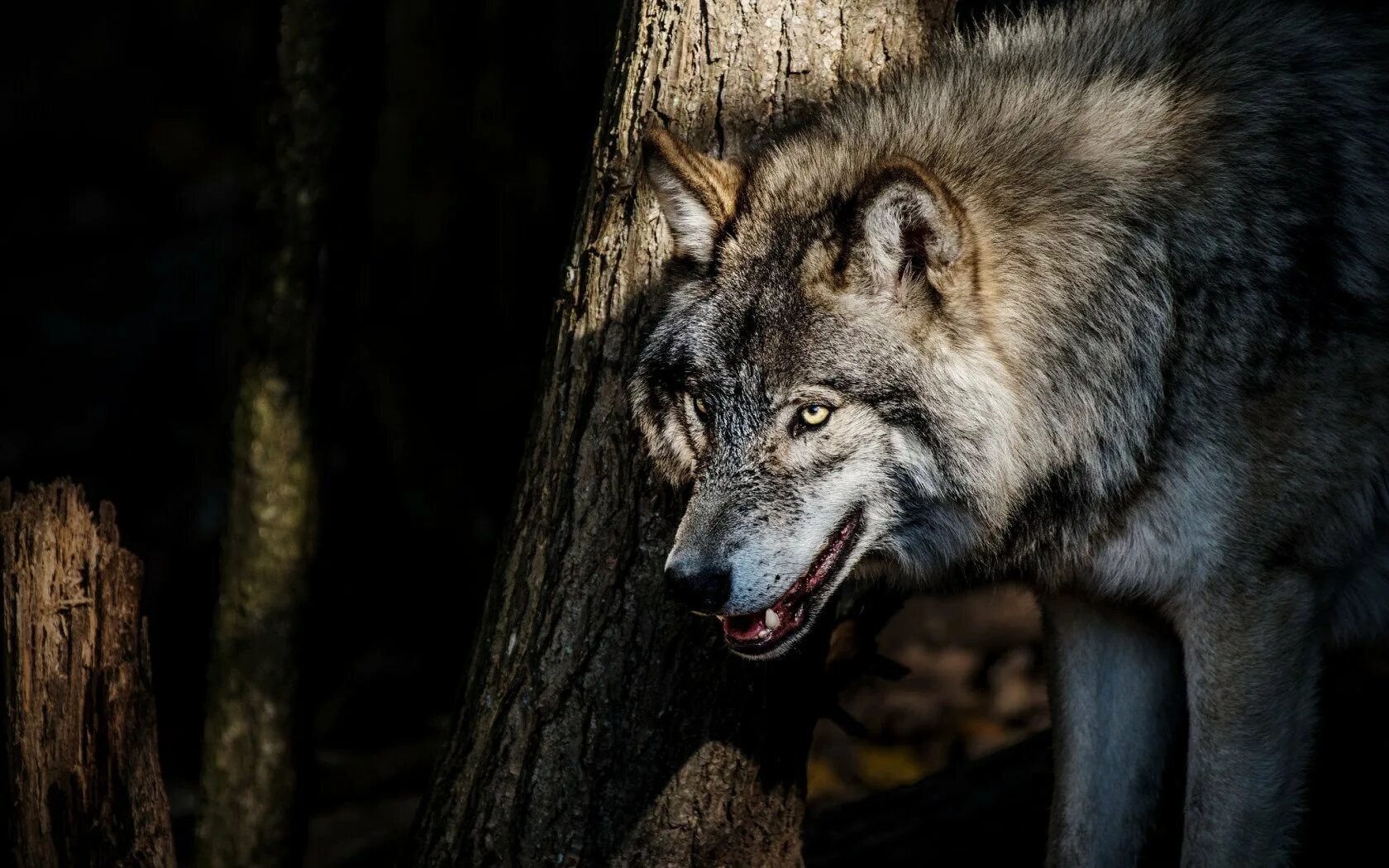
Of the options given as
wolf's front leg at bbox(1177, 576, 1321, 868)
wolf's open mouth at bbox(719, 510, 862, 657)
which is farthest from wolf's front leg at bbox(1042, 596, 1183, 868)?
wolf's open mouth at bbox(719, 510, 862, 657)

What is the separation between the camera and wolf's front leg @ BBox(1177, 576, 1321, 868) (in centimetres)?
329

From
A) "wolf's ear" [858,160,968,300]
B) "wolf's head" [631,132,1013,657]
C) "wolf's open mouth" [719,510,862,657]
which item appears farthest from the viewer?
"wolf's open mouth" [719,510,862,657]

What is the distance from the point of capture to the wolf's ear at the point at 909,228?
9.64 feet

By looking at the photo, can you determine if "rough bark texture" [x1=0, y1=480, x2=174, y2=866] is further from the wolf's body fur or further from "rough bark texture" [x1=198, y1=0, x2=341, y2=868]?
the wolf's body fur

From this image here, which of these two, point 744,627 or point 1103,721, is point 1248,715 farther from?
point 744,627

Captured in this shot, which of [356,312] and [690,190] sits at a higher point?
[690,190]

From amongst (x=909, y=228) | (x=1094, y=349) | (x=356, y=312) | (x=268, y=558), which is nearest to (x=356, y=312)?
(x=356, y=312)

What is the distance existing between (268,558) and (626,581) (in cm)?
135

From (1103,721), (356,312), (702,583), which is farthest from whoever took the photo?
(356,312)

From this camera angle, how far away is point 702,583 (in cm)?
301

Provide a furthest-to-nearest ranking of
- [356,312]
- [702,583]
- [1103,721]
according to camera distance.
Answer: [356,312] < [1103,721] < [702,583]

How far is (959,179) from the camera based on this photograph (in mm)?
3268

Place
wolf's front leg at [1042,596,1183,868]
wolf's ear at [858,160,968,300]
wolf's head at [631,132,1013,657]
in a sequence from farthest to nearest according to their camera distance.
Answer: wolf's front leg at [1042,596,1183,868]
wolf's head at [631,132,1013,657]
wolf's ear at [858,160,968,300]

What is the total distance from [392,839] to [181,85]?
525 cm
